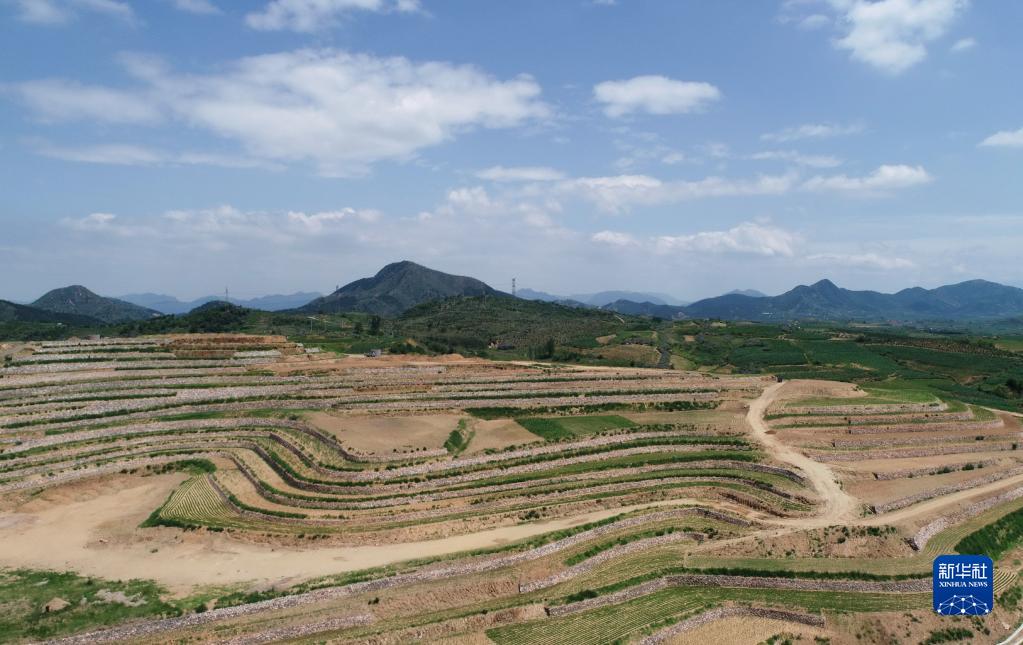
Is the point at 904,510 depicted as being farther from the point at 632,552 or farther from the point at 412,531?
the point at 412,531

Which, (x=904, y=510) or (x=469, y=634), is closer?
(x=469, y=634)

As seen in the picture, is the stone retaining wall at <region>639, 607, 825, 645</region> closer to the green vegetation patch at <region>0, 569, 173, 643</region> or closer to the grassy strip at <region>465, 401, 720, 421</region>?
the green vegetation patch at <region>0, 569, 173, 643</region>

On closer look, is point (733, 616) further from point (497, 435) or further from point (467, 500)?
point (497, 435)

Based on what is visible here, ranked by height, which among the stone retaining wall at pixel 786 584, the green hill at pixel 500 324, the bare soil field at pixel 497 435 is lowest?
the stone retaining wall at pixel 786 584

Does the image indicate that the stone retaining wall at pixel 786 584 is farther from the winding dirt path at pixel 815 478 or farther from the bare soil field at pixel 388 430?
the bare soil field at pixel 388 430

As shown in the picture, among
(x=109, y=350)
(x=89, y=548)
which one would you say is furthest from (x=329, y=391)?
(x=109, y=350)

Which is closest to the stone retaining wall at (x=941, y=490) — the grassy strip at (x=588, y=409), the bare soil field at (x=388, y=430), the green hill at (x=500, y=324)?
the grassy strip at (x=588, y=409)
